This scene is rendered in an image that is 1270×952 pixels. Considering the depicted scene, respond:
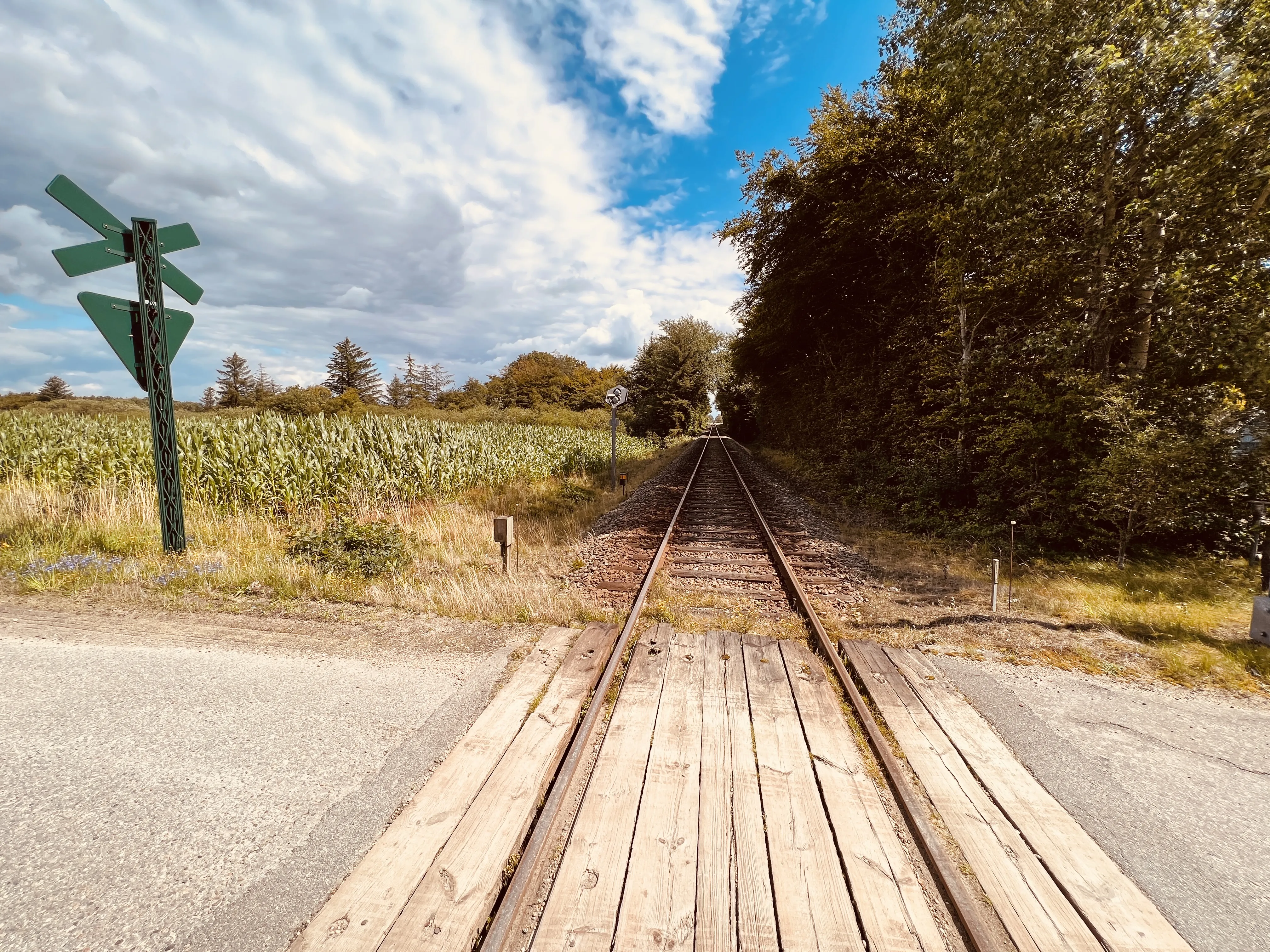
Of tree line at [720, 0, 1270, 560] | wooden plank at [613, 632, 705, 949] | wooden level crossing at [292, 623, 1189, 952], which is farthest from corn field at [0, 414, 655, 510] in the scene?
tree line at [720, 0, 1270, 560]

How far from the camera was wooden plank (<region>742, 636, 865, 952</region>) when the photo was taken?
1.84m

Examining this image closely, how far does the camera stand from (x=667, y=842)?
87.4 inches

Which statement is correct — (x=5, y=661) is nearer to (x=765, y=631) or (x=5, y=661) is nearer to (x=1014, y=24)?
(x=765, y=631)

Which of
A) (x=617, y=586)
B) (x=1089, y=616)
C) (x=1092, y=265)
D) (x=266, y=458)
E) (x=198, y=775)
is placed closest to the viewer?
(x=198, y=775)

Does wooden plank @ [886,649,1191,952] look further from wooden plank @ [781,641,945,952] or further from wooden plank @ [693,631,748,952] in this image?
wooden plank @ [693,631,748,952]

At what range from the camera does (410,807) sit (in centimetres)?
239

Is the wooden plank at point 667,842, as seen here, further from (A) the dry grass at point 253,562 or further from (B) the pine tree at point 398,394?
(B) the pine tree at point 398,394

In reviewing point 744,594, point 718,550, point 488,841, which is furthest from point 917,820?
point 718,550

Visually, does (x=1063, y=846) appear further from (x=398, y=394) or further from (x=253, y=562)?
(x=398, y=394)

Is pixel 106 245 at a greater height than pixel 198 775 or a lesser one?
greater

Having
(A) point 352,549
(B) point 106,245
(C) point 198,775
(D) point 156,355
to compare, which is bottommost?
(C) point 198,775

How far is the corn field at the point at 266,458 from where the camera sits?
30.6 ft

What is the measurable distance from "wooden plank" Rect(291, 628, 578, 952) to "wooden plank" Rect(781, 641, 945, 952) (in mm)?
1774

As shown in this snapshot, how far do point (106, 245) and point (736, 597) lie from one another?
8245 millimetres
